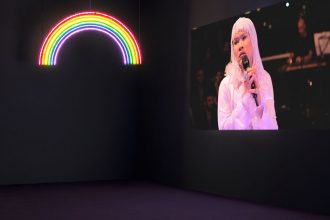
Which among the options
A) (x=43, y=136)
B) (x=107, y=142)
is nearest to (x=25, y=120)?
(x=43, y=136)

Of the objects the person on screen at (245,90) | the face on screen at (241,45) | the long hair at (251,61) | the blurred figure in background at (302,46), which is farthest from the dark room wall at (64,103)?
the blurred figure in background at (302,46)

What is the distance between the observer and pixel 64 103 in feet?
27.9

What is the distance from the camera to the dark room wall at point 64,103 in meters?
8.13

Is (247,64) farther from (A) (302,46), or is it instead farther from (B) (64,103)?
(B) (64,103)

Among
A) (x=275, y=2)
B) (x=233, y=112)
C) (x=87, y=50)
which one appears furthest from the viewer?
(x=87, y=50)

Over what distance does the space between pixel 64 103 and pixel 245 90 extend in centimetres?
355

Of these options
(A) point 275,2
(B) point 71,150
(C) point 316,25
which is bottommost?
(B) point 71,150

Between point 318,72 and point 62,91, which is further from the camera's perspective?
point 62,91

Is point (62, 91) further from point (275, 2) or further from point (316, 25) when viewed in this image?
point (316, 25)

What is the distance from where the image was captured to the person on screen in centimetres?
599

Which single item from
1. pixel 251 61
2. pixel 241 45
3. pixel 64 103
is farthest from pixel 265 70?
pixel 64 103

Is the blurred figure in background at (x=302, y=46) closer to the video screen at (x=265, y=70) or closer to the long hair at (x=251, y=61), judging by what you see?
the video screen at (x=265, y=70)

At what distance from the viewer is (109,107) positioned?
8914 mm

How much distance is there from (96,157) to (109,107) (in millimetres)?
936
